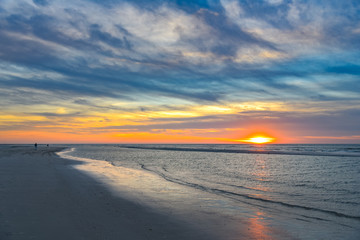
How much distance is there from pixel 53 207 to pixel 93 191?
424 centimetres

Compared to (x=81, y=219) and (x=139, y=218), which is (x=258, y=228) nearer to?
(x=139, y=218)

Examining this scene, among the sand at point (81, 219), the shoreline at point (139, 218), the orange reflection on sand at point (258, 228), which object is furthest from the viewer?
the orange reflection on sand at point (258, 228)

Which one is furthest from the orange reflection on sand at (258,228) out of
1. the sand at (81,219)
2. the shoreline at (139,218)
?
the sand at (81,219)

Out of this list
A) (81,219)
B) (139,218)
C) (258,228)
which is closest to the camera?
(258,228)

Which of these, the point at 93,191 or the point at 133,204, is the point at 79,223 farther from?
the point at 93,191

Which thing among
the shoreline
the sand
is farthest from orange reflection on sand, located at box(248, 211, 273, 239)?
the sand

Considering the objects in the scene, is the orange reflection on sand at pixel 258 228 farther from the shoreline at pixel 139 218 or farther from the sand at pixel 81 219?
the sand at pixel 81 219

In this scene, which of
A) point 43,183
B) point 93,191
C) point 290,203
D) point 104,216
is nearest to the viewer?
point 104,216

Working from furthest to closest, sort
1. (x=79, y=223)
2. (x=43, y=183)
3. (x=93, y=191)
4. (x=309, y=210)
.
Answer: (x=43, y=183) < (x=93, y=191) < (x=309, y=210) < (x=79, y=223)

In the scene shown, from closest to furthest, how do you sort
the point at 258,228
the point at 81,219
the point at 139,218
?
the point at 258,228, the point at 81,219, the point at 139,218

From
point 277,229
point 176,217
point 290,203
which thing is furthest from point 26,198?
point 290,203

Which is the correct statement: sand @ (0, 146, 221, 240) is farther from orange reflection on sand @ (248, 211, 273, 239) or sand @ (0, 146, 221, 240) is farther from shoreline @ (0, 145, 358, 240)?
orange reflection on sand @ (248, 211, 273, 239)

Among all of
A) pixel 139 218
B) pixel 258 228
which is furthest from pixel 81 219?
pixel 258 228

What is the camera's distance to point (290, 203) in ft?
43.2
